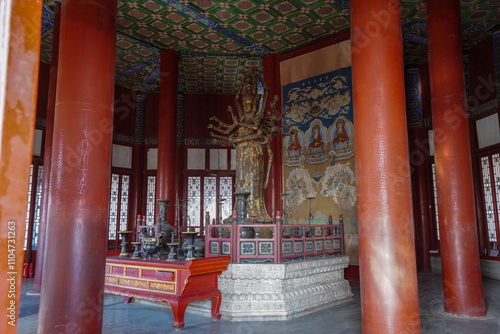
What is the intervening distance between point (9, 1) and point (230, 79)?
430 inches

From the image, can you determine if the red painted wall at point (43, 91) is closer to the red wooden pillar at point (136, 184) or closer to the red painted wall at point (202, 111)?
the red wooden pillar at point (136, 184)

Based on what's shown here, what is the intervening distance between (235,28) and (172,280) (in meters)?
6.07

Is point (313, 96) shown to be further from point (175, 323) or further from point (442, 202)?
point (175, 323)

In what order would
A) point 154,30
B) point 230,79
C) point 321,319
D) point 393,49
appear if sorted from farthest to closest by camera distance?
point 230,79 < point 154,30 < point 321,319 < point 393,49

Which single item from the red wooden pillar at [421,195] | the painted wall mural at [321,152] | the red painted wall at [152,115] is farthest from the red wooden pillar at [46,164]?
the red wooden pillar at [421,195]

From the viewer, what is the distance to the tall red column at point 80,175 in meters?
3.19

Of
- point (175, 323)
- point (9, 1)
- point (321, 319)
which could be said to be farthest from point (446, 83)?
point (9, 1)

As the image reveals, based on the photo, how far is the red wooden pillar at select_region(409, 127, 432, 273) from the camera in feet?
31.5

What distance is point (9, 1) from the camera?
837 millimetres

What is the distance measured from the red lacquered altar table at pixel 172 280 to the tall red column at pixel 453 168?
3108 millimetres

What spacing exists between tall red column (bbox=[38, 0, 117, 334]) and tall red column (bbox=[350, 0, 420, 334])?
234 cm

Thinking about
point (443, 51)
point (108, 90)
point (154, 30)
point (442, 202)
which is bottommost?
point (442, 202)

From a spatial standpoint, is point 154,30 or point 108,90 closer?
point 108,90

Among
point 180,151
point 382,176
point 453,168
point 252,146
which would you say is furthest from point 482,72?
point 180,151
